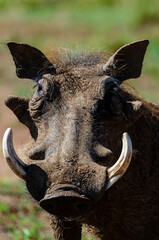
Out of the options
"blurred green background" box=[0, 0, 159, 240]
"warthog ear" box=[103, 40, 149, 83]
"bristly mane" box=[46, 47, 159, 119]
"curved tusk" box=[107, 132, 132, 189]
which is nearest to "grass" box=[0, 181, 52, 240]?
"blurred green background" box=[0, 0, 159, 240]

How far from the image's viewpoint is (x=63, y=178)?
358cm

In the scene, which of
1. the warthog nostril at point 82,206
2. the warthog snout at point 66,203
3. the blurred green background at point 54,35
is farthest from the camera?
the blurred green background at point 54,35

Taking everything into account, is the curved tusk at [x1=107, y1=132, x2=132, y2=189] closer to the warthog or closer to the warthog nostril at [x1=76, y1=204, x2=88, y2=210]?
the warthog

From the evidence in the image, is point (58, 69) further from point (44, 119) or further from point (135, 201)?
point (135, 201)

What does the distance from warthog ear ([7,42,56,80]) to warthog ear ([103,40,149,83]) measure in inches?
14.6

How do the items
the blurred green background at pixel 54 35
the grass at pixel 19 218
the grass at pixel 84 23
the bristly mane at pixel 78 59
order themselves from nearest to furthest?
the bristly mane at pixel 78 59
the grass at pixel 19 218
the blurred green background at pixel 54 35
the grass at pixel 84 23

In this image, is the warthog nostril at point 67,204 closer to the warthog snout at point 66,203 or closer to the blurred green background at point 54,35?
the warthog snout at point 66,203

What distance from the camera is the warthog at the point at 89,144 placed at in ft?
11.9

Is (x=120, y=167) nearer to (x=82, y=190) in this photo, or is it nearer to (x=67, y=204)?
(x=82, y=190)

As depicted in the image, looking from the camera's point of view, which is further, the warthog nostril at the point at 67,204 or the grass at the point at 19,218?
the grass at the point at 19,218

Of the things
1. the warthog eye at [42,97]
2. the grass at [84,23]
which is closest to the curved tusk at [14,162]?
the warthog eye at [42,97]

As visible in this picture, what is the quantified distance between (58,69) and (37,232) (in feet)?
6.26

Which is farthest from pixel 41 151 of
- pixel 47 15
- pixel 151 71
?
pixel 47 15

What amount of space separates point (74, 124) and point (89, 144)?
0.57 feet
